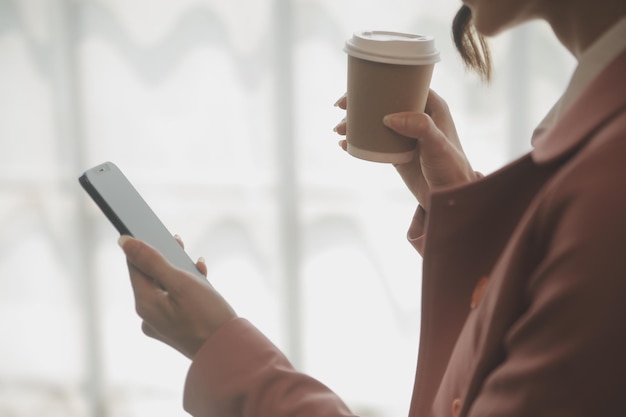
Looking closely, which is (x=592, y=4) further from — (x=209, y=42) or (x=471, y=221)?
(x=209, y=42)

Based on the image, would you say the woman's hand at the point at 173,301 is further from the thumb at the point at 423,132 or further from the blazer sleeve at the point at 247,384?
the thumb at the point at 423,132

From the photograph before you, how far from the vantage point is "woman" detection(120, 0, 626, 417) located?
1.59 ft

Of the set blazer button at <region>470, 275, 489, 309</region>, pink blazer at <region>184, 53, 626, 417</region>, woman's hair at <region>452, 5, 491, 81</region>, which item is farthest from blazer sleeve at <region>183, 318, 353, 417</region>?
woman's hair at <region>452, 5, 491, 81</region>

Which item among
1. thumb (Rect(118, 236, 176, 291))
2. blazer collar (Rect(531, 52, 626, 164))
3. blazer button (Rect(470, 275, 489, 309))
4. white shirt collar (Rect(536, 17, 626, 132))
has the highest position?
thumb (Rect(118, 236, 176, 291))

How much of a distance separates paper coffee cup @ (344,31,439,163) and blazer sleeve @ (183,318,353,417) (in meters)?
0.30

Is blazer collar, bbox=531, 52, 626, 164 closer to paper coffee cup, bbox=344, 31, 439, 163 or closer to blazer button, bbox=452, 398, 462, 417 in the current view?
blazer button, bbox=452, 398, 462, 417

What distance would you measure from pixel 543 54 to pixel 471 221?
3.35 ft

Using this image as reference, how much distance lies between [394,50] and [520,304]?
1.25ft

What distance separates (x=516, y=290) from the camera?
544 mm

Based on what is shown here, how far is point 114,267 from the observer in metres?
1.78

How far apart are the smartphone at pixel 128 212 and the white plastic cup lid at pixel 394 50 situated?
0.29 meters

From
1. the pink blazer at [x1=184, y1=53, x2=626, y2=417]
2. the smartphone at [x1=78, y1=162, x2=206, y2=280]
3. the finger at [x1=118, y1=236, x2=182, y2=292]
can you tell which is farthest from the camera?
the smartphone at [x1=78, y1=162, x2=206, y2=280]

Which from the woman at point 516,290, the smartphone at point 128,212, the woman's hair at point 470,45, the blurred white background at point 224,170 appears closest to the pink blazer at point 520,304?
the woman at point 516,290

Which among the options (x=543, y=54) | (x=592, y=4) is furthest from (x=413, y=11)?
(x=592, y=4)
